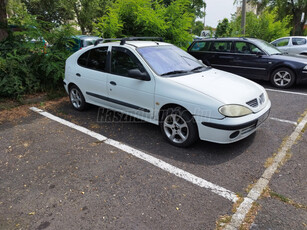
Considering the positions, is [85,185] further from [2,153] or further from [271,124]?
[271,124]

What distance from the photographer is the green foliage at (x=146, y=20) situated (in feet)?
22.8

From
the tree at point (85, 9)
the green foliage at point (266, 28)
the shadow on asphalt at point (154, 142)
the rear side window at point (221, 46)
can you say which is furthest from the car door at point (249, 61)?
the tree at point (85, 9)

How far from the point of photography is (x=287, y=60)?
7.07 metres

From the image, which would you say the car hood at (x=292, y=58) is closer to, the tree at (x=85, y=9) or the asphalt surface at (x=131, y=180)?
the asphalt surface at (x=131, y=180)

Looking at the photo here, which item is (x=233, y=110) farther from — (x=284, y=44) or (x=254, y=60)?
(x=284, y=44)

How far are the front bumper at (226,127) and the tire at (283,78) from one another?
4.56 meters

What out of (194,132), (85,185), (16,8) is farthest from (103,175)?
(16,8)

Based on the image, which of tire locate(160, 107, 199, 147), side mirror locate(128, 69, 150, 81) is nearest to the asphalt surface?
tire locate(160, 107, 199, 147)

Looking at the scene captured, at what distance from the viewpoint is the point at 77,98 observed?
538 cm

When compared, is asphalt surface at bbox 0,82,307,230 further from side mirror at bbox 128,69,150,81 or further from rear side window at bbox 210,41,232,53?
rear side window at bbox 210,41,232,53

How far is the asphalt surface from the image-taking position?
2.38 metres

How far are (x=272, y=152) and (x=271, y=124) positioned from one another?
1176 millimetres

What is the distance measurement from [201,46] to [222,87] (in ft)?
18.6

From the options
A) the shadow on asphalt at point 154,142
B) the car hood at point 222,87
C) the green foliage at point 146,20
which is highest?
the green foliage at point 146,20
